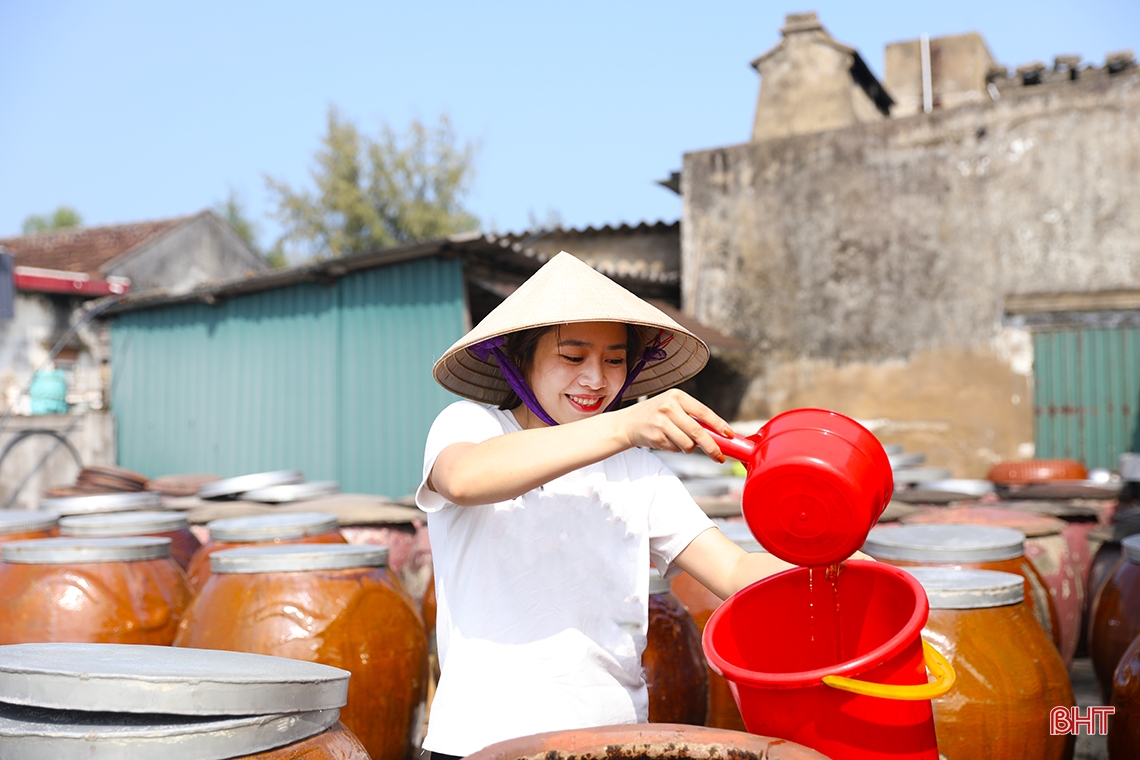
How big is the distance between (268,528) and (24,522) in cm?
136

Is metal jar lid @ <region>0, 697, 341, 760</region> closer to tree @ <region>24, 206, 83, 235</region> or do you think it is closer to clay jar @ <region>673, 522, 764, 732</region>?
clay jar @ <region>673, 522, 764, 732</region>

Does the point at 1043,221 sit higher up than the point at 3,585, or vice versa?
the point at 1043,221

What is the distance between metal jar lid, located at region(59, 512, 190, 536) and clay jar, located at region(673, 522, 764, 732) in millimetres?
2478

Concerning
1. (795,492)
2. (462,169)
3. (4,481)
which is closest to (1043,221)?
(795,492)

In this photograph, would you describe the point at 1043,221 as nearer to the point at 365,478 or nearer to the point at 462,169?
the point at 365,478

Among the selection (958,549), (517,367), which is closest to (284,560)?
(517,367)

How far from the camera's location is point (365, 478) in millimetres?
10344

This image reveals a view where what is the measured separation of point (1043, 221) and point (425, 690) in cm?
928

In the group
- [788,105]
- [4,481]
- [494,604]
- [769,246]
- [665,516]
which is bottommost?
[4,481]

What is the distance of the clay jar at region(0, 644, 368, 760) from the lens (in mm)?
1511

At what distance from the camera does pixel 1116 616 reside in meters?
3.86

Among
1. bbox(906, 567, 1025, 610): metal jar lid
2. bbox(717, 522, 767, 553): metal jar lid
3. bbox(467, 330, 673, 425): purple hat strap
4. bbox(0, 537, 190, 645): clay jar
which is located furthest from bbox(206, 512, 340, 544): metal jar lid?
bbox(906, 567, 1025, 610): metal jar lid

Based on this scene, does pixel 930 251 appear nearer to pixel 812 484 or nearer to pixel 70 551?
pixel 70 551

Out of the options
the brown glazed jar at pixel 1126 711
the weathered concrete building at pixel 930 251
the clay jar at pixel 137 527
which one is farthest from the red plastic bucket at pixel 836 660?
the weathered concrete building at pixel 930 251
